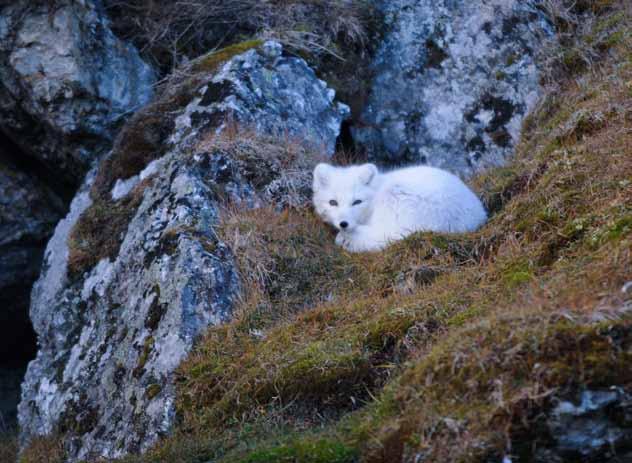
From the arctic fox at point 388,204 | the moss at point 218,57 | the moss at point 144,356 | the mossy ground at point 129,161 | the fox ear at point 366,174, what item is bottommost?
the moss at point 144,356

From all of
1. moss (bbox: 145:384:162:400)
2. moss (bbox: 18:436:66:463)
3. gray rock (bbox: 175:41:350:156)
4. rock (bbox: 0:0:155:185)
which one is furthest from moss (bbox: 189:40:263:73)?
moss (bbox: 18:436:66:463)

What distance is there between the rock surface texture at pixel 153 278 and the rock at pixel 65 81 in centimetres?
73

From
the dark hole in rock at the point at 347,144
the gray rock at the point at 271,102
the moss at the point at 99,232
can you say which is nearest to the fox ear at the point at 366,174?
the gray rock at the point at 271,102

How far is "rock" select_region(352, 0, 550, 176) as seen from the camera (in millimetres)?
9266

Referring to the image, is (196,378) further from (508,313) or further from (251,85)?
(251,85)

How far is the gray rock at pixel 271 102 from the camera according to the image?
812 centimetres

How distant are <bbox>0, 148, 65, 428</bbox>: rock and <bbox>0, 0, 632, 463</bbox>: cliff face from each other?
4 centimetres

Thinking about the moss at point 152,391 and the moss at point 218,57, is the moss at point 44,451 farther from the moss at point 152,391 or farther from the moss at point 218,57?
the moss at point 218,57

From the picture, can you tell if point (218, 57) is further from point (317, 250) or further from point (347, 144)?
point (317, 250)

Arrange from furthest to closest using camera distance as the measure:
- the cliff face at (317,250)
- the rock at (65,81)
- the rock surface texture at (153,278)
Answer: the rock at (65,81)
the rock surface texture at (153,278)
the cliff face at (317,250)

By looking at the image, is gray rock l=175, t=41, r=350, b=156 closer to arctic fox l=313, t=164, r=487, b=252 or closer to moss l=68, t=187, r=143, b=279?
moss l=68, t=187, r=143, b=279

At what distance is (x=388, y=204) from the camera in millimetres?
7066

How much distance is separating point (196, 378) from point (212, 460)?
3.49ft

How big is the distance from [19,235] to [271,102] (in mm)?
3608
